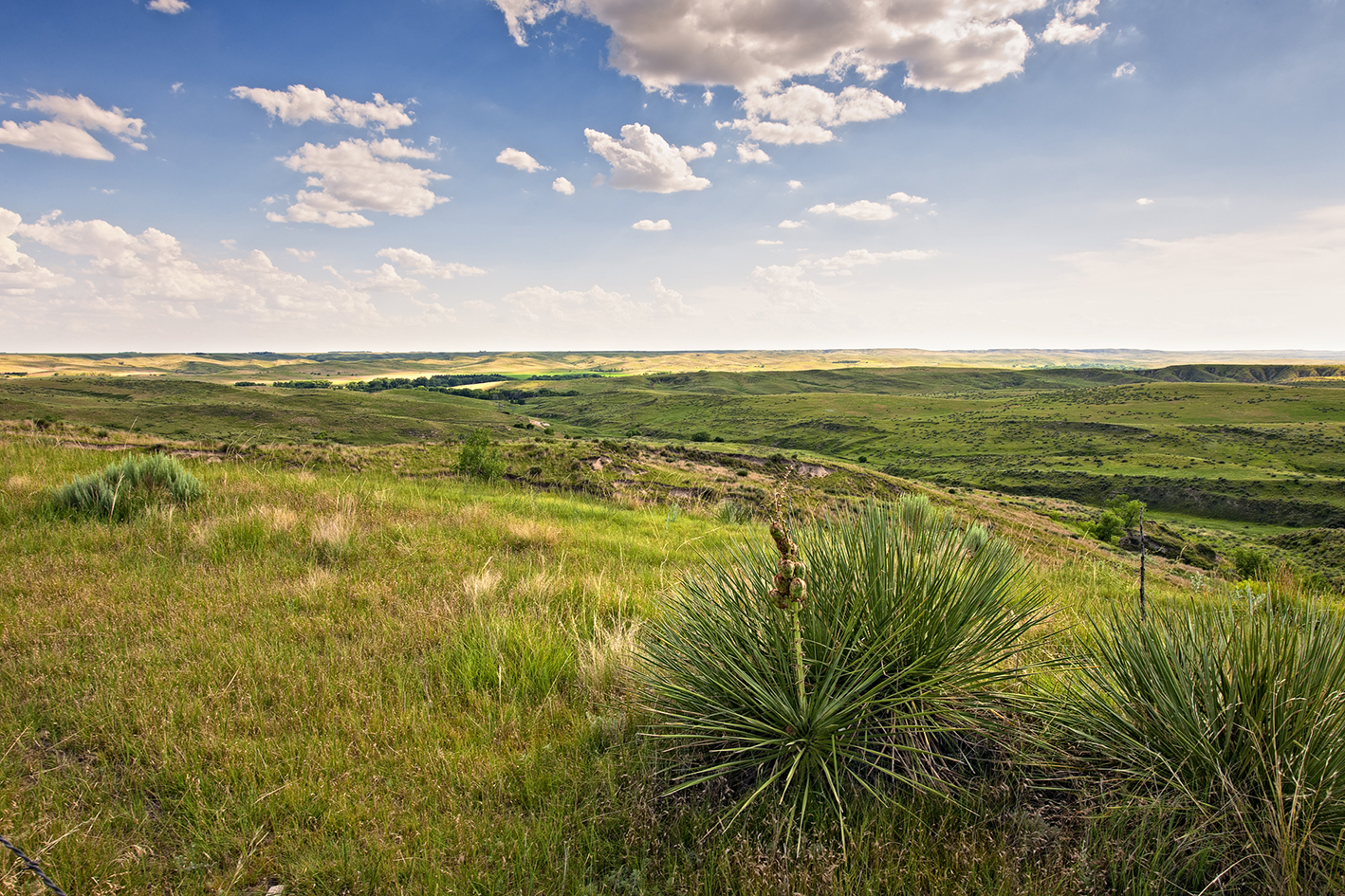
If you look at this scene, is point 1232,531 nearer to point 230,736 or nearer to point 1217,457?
point 1217,457

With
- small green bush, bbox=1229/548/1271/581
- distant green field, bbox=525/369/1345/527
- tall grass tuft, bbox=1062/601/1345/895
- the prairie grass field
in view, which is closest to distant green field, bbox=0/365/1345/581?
distant green field, bbox=525/369/1345/527

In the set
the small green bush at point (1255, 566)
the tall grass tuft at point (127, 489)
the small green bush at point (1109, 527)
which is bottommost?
the small green bush at point (1109, 527)

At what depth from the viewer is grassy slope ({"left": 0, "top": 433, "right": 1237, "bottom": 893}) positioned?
2.22 metres

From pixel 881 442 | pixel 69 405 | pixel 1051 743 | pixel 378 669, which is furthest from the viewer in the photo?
pixel 881 442

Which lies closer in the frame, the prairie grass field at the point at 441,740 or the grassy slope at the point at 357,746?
the prairie grass field at the point at 441,740

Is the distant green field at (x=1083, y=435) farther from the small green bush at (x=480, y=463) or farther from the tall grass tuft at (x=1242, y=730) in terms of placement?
the tall grass tuft at (x=1242, y=730)

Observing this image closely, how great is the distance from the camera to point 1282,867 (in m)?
1.71

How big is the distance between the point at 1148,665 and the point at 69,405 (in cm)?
11748

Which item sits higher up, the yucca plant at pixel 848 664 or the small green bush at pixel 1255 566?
the yucca plant at pixel 848 664

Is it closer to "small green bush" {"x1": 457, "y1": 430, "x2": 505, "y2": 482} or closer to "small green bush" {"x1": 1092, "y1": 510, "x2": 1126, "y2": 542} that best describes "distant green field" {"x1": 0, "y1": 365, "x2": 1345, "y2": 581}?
"small green bush" {"x1": 1092, "y1": 510, "x2": 1126, "y2": 542}

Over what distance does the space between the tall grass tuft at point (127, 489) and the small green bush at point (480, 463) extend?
685 centimetres

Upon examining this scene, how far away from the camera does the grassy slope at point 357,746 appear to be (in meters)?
2.22

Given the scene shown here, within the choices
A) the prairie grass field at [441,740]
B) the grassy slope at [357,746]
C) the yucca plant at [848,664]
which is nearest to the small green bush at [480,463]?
the prairie grass field at [441,740]

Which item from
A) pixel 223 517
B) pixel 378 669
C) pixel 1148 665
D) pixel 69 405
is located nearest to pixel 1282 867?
pixel 1148 665
